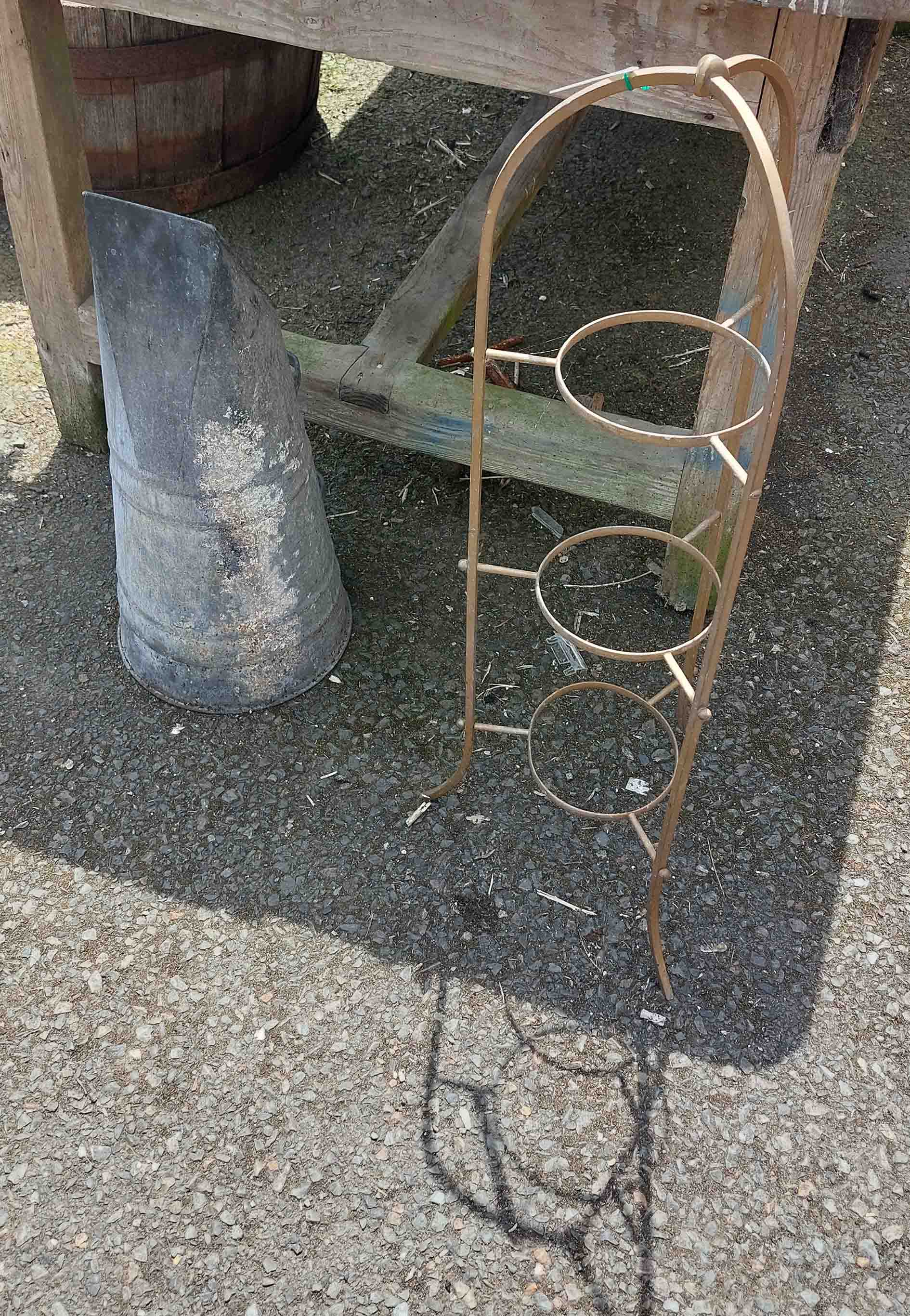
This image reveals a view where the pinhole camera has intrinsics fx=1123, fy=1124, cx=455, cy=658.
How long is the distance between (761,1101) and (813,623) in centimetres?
135

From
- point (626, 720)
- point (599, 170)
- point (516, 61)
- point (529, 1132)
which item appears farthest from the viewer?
point (599, 170)

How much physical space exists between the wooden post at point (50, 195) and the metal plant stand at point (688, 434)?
152cm

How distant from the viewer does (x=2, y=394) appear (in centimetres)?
363

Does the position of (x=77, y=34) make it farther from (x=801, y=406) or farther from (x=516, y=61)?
(x=801, y=406)

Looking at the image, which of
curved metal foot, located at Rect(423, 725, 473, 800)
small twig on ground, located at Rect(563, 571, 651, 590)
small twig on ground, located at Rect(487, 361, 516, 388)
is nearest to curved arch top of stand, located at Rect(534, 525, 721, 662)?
curved metal foot, located at Rect(423, 725, 473, 800)

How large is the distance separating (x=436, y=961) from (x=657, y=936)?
45 cm

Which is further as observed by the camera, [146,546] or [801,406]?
[801,406]

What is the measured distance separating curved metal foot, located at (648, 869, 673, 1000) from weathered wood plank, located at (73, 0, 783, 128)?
152cm

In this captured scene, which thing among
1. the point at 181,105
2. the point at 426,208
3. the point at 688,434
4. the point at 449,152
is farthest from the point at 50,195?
the point at 449,152

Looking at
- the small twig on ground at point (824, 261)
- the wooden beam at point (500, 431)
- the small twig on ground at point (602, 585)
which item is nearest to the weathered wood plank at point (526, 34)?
the wooden beam at point (500, 431)

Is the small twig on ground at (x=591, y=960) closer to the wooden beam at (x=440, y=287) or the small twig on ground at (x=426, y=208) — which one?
the wooden beam at (x=440, y=287)

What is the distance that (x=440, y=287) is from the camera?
3.27 metres

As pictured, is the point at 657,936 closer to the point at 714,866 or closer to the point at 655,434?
the point at 714,866

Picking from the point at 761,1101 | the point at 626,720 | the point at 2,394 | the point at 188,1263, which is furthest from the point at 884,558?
the point at 2,394
